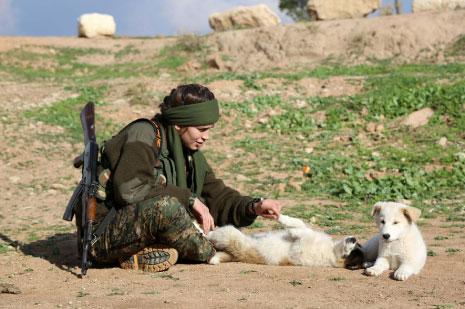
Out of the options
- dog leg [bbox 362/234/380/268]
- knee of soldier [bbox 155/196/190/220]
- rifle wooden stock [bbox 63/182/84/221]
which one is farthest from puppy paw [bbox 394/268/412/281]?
rifle wooden stock [bbox 63/182/84/221]

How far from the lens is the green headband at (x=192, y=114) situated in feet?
17.6

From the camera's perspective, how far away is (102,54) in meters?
26.5

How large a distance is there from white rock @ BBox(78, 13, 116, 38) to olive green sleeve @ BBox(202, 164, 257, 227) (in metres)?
26.0

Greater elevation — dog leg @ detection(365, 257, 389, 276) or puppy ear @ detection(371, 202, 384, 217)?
puppy ear @ detection(371, 202, 384, 217)

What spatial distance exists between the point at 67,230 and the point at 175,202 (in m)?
3.27

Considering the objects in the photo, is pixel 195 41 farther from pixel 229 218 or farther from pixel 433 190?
Answer: pixel 229 218

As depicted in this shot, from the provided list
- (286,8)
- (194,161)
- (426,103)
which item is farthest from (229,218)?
(286,8)

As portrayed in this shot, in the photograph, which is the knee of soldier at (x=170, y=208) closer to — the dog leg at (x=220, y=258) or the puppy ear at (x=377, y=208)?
the dog leg at (x=220, y=258)

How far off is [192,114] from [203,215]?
812 mm

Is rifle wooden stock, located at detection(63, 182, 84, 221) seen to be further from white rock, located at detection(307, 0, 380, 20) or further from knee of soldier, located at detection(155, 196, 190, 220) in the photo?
white rock, located at detection(307, 0, 380, 20)

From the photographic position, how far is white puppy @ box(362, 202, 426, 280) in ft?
17.1

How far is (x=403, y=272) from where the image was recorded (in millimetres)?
5031

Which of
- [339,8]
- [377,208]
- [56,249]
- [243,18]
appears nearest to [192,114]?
[377,208]

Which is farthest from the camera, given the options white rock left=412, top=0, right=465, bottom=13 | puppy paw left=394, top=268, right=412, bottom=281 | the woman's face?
white rock left=412, top=0, right=465, bottom=13
